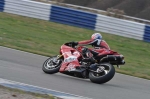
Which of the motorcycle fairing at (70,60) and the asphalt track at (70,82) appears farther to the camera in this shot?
the motorcycle fairing at (70,60)

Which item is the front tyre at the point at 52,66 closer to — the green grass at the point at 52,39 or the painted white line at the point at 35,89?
the painted white line at the point at 35,89

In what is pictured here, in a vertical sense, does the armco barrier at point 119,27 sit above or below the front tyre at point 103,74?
above

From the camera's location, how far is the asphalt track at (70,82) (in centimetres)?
870

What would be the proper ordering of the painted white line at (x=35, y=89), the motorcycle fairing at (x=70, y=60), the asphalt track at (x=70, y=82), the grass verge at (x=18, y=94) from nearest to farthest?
the grass verge at (x=18, y=94)
the painted white line at (x=35, y=89)
the asphalt track at (x=70, y=82)
the motorcycle fairing at (x=70, y=60)

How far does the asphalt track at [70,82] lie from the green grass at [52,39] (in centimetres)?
192

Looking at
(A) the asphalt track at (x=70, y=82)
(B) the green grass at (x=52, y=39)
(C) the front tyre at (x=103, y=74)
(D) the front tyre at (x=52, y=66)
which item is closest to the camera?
(A) the asphalt track at (x=70, y=82)

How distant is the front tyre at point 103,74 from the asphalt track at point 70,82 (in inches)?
5.1

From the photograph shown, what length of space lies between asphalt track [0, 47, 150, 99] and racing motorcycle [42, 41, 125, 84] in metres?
0.18

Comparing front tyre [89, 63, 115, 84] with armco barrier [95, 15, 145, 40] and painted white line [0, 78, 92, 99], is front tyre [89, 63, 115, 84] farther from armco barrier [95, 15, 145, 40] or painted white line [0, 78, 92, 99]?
armco barrier [95, 15, 145, 40]

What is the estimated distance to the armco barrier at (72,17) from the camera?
21.2 meters

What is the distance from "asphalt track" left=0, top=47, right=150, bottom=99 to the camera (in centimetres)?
870

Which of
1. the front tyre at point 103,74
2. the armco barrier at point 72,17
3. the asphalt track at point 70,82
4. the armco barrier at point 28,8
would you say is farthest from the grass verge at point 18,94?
the armco barrier at point 28,8

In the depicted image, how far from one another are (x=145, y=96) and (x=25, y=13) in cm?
1398

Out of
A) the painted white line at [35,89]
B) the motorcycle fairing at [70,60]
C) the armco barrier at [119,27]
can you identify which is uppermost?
the armco barrier at [119,27]
